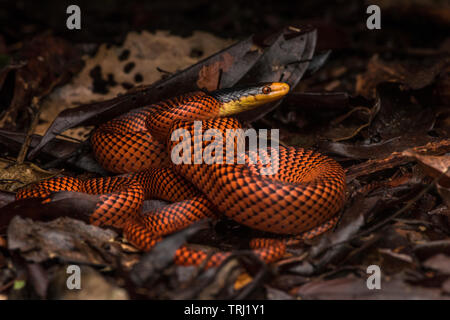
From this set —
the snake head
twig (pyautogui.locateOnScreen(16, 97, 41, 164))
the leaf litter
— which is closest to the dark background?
the leaf litter

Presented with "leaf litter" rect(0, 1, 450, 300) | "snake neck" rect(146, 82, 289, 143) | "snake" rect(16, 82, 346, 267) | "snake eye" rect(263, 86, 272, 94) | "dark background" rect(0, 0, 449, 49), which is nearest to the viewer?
"leaf litter" rect(0, 1, 450, 300)

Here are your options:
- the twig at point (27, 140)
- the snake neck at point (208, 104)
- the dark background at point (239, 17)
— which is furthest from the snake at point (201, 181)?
the dark background at point (239, 17)

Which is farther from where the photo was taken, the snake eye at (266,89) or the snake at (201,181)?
the snake eye at (266,89)

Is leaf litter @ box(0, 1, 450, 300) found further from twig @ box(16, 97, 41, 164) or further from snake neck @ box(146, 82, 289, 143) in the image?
snake neck @ box(146, 82, 289, 143)

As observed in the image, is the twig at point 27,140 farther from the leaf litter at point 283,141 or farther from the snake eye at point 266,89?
the snake eye at point 266,89

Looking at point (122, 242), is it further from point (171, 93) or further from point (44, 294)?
point (171, 93)

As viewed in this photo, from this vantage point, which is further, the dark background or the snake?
the dark background

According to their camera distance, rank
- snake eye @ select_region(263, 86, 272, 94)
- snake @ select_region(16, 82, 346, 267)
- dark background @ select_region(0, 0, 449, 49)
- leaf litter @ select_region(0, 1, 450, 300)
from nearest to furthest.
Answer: leaf litter @ select_region(0, 1, 450, 300) < snake @ select_region(16, 82, 346, 267) < snake eye @ select_region(263, 86, 272, 94) < dark background @ select_region(0, 0, 449, 49)
